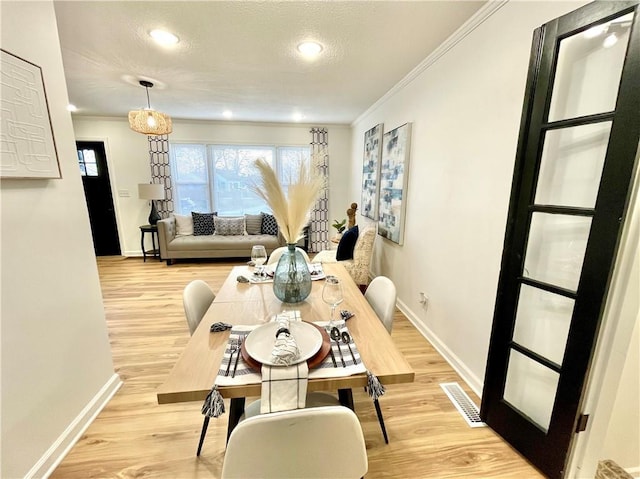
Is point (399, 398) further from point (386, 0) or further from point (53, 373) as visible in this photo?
point (386, 0)

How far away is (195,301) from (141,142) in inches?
178

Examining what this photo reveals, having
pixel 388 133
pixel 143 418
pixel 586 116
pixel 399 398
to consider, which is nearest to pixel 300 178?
pixel 586 116

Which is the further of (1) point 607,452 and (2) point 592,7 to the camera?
(1) point 607,452

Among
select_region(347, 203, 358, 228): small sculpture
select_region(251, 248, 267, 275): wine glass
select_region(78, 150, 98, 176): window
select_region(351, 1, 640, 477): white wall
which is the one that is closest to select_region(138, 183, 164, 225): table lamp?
select_region(78, 150, 98, 176): window

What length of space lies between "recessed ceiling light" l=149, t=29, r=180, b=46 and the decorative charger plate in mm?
2179

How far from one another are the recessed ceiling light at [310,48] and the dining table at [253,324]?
5.82 feet

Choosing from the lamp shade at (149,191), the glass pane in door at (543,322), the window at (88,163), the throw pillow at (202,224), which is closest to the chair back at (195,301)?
the glass pane in door at (543,322)

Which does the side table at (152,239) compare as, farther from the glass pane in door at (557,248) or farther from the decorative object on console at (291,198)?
the glass pane in door at (557,248)

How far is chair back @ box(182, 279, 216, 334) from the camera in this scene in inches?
55.7

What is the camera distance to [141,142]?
4754 mm

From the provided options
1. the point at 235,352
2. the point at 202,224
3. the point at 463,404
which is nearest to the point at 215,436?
the point at 235,352

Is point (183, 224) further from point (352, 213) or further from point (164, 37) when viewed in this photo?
point (164, 37)

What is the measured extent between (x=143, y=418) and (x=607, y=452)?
2.34 meters

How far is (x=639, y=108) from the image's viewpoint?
91 cm
